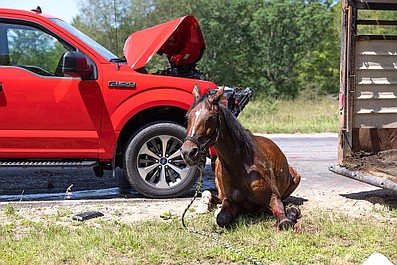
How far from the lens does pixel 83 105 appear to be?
6418 mm

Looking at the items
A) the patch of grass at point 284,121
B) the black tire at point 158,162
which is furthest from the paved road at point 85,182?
the patch of grass at point 284,121

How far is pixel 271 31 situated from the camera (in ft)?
163

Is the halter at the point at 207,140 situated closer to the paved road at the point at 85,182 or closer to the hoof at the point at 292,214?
the hoof at the point at 292,214

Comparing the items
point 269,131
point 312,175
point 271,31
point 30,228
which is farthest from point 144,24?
point 30,228

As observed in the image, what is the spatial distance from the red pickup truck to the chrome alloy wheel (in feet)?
0.04

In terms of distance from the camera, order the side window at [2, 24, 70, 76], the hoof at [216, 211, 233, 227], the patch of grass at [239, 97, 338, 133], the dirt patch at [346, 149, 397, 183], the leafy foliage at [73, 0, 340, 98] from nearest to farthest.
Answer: the hoof at [216, 211, 233, 227], the dirt patch at [346, 149, 397, 183], the side window at [2, 24, 70, 76], the patch of grass at [239, 97, 338, 133], the leafy foliage at [73, 0, 340, 98]

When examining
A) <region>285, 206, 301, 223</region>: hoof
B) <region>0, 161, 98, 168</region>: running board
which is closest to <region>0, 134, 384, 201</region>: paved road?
<region>0, 161, 98, 168</region>: running board

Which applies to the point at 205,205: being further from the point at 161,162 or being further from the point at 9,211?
the point at 9,211

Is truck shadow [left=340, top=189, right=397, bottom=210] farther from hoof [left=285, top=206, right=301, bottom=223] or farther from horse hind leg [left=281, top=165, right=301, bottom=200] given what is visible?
hoof [left=285, top=206, right=301, bottom=223]

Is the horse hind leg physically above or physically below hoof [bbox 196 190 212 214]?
above

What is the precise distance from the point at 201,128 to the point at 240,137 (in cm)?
69

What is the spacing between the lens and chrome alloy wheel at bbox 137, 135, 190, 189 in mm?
6664

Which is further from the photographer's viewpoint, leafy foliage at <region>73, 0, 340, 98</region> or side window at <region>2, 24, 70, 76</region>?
leafy foliage at <region>73, 0, 340, 98</region>

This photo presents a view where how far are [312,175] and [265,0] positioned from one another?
150ft
